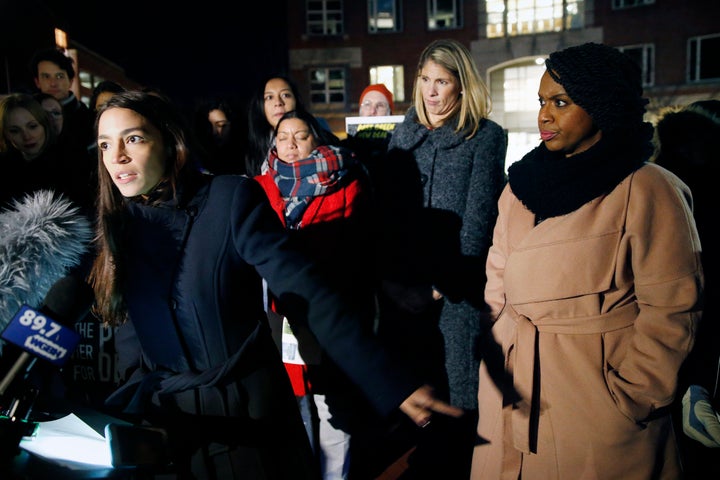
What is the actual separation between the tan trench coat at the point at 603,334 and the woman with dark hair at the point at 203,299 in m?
0.45

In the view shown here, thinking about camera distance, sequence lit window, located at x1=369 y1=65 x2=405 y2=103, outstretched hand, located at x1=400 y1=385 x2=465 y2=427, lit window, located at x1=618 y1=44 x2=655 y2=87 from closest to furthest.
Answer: outstretched hand, located at x1=400 y1=385 x2=465 y2=427, lit window, located at x1=618 y1=44 x2=655 y2=87, lit window, located at x1=369 y1=65 x2=405 y2=103

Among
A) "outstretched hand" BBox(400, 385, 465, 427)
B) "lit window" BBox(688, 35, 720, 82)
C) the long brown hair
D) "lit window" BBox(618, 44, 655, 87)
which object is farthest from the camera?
"lit window" BBox(618, 44, 655, 87)

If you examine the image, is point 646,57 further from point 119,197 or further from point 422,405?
point 119,197

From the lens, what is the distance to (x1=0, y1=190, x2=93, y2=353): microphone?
1306mm

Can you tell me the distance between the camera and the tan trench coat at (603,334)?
181 centimetres

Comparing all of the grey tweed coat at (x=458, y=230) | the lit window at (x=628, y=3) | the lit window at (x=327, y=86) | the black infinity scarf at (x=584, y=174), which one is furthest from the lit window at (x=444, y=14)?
the black infinity scarf at (x=584, y=174)

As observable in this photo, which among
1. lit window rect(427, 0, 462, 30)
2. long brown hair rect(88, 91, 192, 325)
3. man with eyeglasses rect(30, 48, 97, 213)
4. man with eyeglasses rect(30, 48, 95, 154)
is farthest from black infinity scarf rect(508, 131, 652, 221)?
lit window rect(427, 0, 462, 30)

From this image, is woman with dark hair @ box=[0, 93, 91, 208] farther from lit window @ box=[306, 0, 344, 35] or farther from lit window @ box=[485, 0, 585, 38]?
lit window @ box=[485, 0, 585, 38]

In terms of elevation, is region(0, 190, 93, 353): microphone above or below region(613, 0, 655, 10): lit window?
below

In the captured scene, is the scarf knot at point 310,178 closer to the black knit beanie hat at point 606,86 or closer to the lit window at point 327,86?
the black knit beanie hat at point 606,86

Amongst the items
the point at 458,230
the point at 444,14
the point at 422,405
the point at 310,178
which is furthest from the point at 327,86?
the point at 422,405

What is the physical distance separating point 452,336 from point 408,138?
1.28 metres

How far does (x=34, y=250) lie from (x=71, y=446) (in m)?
0.56

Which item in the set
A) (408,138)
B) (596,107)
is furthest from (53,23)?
(596,107)
